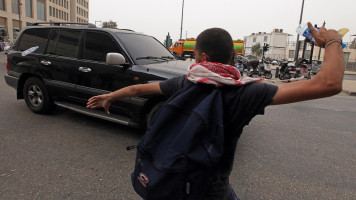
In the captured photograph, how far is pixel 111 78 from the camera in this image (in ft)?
14.0

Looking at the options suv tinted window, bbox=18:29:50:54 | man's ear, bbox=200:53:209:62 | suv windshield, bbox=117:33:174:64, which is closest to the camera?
man's ear, bbox=200:53:209:62

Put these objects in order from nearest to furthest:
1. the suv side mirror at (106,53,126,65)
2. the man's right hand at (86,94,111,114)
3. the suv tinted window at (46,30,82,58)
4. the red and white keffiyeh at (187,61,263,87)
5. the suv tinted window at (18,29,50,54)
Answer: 1. the red and white keffiyeh at (187,61,263,87)
2. the man's right hand at (86,94,111,114)
3. the suv side mirror at (106,53,126,65)
4. the suv tinted window at (46,30,82,58)
5. the suv tinted window at (18,29,50,54)

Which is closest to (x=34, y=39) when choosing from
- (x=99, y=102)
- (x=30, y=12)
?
(x=99, y=102)

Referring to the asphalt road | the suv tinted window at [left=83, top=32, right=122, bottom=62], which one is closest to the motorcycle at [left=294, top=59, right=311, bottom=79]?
the asphalt road

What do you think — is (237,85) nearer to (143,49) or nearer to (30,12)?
(143,49)

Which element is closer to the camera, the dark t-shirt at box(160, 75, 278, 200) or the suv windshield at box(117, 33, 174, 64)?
the dark t-shirt at box(160, 75, 278, 200)

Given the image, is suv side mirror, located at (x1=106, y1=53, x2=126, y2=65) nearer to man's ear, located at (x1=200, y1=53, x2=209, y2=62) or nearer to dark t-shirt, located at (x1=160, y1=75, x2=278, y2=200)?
man's ear, located at (x1=200, y1=53, x2=209, y2=62)

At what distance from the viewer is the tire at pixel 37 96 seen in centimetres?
515

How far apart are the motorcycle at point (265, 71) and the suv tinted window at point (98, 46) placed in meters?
14.8

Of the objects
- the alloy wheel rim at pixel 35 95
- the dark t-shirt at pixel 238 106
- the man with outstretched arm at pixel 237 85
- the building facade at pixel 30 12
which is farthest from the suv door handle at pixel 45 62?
the building facade at pixel 30 12

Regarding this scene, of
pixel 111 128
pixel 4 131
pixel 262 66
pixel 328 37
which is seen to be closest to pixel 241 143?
pixel 111 128

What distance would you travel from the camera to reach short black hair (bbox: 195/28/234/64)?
1.35m

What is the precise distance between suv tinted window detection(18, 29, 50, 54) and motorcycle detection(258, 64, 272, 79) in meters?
14.9

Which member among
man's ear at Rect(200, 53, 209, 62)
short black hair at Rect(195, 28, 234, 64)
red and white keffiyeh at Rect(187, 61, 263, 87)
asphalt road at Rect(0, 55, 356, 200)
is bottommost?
asphalt road at Rect(0, 55, 356, 200)
